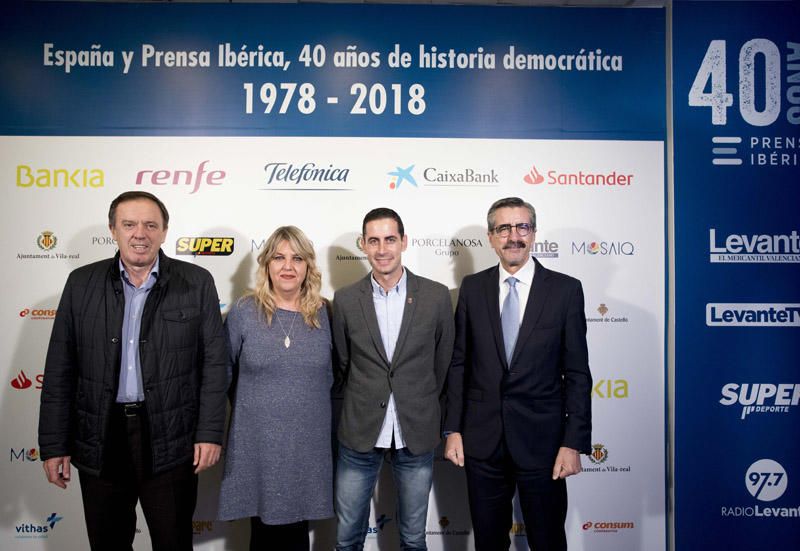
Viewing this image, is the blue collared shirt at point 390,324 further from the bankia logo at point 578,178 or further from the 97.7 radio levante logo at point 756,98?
the 97.7 radio levante logo at point 756,98

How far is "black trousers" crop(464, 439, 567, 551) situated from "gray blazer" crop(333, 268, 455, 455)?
252 millimetres

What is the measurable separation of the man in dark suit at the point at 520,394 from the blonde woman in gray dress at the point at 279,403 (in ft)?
1.91

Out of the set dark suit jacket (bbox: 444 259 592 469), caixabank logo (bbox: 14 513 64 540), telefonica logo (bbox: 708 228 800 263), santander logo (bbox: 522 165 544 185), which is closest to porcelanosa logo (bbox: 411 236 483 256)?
santander logo (bbox: 522 165 544 185)

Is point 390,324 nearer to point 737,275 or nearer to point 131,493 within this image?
point 131,493

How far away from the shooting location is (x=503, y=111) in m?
2.77

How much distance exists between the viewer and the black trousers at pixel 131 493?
185cm

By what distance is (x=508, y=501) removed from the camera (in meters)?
2.08

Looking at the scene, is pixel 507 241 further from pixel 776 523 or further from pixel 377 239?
pixel 776 523

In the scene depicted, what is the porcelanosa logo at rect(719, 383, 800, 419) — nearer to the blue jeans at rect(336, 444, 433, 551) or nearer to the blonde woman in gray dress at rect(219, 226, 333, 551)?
the blue jeans at rect(336, 444, 433, 551)

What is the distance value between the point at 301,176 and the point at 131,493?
5.69 feet

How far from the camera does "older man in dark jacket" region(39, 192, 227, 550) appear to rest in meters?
1.84

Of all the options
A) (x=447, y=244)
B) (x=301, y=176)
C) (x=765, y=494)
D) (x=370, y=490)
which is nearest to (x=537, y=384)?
(x=370, y=490)

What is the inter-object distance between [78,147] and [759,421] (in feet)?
13.8

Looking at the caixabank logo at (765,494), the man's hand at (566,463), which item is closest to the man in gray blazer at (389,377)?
the man's hand at (566,463)
